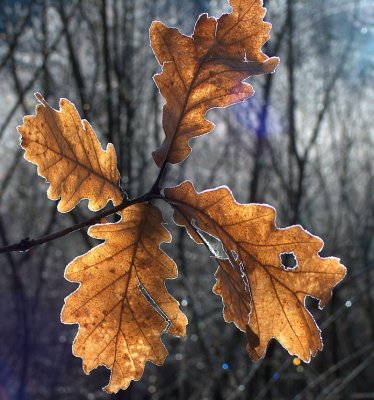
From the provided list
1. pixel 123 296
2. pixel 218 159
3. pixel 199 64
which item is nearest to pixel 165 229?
pixel 123 296

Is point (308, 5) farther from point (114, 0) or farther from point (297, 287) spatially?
point (297, 287)

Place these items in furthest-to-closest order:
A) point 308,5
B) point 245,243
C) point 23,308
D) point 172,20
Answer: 1. point 308,5
2. point 172,20
3. point 23,308
4. point 245,243

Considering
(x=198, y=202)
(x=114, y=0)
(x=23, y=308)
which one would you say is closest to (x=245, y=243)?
(x=198, y=202)

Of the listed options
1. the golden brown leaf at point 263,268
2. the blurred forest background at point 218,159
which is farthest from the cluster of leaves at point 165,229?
the blurred forest background at point 218,159

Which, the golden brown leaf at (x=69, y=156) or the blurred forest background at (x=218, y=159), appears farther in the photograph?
the blurred forest background at (x=218, y=159)

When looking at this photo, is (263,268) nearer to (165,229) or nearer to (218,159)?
(165,229)

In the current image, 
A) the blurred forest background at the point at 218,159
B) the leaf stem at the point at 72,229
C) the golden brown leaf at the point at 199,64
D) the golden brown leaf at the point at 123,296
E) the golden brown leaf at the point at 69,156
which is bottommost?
the blurred forest background at the point at 218,159

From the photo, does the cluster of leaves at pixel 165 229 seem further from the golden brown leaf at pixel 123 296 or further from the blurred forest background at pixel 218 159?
the blurred forest background at pixel 218 159
